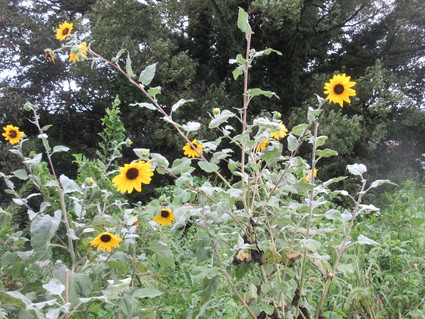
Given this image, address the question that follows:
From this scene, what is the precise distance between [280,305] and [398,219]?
4.62 feet

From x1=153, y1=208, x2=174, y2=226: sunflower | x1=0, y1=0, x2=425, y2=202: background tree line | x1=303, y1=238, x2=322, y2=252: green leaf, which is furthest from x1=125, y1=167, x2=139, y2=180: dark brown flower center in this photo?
x1=0, y1=0, x2=425, y2=202: background tree line

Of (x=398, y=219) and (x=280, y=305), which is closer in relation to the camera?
(x=280, y=305)

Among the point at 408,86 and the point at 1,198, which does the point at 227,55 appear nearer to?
the point at 408,86

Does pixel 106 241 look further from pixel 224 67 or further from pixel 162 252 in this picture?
pixel 224 67

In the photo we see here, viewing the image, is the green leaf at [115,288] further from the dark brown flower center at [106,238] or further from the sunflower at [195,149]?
the sunflower at [195,149]

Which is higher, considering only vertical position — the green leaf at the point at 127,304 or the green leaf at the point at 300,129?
the green leaf at the point at 300,129

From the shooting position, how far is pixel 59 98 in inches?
307

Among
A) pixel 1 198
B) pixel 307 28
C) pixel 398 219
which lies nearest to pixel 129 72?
pixel 398 219

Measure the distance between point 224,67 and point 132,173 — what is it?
21.9 feet

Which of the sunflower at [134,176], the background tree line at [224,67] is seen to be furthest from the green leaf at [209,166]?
the background tree line at [224,67]

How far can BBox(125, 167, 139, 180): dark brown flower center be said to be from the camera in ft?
3.40

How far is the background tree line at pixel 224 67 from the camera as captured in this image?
20.1ft

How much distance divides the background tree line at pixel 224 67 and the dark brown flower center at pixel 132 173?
15.4 ft

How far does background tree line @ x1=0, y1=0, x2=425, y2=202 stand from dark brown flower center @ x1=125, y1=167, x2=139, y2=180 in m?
4.68
